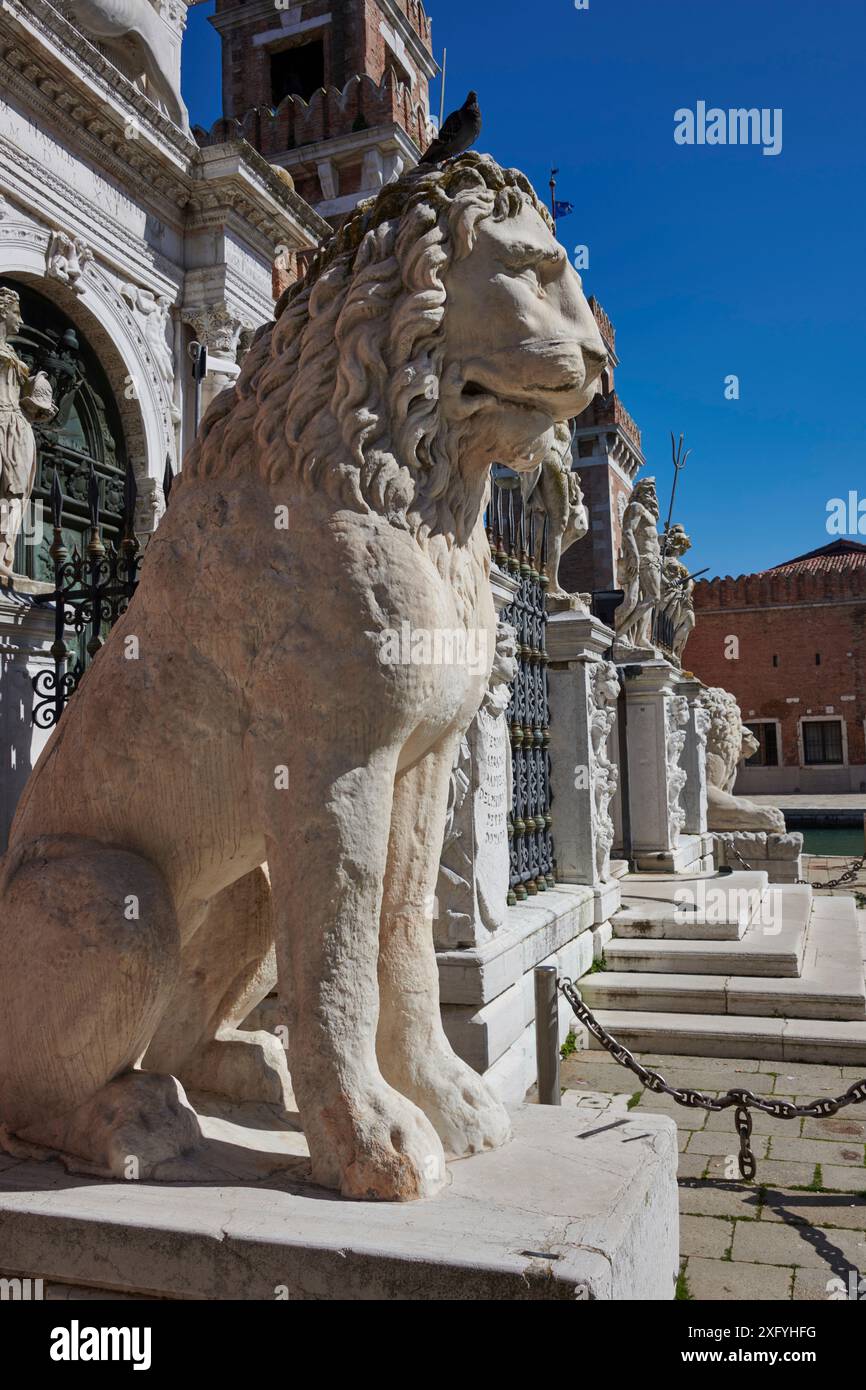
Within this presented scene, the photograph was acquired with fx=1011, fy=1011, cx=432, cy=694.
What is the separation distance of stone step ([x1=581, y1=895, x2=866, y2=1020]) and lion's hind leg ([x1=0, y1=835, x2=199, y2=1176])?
157 inches

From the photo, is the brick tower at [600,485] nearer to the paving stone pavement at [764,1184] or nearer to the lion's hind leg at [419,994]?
the paving stone pavement at [764,1184]

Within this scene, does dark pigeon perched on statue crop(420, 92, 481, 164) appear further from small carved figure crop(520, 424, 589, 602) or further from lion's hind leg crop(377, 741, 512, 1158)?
small carved figure crop(520, 424, 589, 602)

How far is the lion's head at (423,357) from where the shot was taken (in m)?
1.83

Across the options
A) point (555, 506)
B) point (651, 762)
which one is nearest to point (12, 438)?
point (555, 506)

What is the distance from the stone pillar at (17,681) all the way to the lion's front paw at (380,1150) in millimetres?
3387

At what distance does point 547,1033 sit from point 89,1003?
6.37 ft

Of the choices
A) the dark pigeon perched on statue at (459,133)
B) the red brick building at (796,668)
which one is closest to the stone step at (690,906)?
the dark pigeon perched on statue at (459,133)

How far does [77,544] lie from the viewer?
789cm

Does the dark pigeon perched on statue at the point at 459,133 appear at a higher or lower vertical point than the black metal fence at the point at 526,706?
higher

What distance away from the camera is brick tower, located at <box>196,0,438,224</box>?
45.9 feet

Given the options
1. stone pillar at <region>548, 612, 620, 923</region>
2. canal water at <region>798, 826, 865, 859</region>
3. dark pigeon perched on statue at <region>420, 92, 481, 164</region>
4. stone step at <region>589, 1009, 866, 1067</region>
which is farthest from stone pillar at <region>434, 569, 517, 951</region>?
canal water at <region>798, 826, 865, 859</region>
